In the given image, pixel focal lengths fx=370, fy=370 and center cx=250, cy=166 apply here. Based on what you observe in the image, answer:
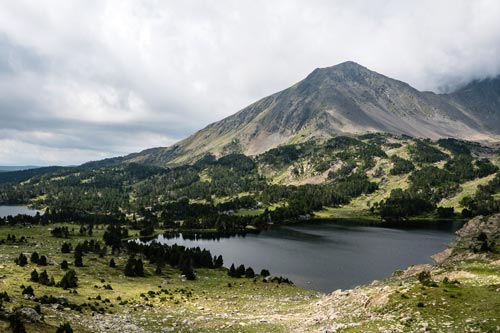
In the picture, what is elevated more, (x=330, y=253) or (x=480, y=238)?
(x=480, y=238)

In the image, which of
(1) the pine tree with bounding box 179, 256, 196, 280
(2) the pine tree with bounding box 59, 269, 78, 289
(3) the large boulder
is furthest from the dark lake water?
(3) the large boulder

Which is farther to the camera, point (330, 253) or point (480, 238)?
point (330, 253)

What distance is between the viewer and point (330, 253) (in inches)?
5738

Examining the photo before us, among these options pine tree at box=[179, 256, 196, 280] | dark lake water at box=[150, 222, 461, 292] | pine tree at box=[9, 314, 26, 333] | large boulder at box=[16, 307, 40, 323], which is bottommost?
dark lake water at box=[150, 222, 461, 292]

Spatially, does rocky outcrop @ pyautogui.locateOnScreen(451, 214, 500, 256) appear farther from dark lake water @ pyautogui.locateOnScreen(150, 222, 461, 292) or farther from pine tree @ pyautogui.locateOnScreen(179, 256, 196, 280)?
pine tree @ pyautogui.locateOnScreen(179, 256, 196, 280)

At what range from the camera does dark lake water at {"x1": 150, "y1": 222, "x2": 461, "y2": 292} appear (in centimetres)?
10844

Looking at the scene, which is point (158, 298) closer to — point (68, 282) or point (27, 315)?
point (68, 282)

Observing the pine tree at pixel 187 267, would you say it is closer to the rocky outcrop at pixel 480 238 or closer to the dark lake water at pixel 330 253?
the dark lake water at pixel 330 253

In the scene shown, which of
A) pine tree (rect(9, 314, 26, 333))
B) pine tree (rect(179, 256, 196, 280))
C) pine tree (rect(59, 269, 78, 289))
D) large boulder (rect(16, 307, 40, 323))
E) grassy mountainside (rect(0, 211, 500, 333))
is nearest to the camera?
pine tree (rect(9, 314, 26, 333))

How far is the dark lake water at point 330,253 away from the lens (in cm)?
10844

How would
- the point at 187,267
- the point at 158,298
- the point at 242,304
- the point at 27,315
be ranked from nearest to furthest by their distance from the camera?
the point at 27,315 → the point at 158,298 → the point at 242,304 → the point at 187,267

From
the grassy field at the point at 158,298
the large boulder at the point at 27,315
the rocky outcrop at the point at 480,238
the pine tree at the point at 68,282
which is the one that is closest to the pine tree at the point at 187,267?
the grassy field at the point at 158,298

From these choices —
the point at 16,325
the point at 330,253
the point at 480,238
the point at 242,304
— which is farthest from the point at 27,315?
the point at 330,253

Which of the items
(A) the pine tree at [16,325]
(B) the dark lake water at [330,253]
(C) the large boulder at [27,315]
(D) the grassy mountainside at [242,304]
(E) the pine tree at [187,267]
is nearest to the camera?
(A) the pine tree at [16,325]
